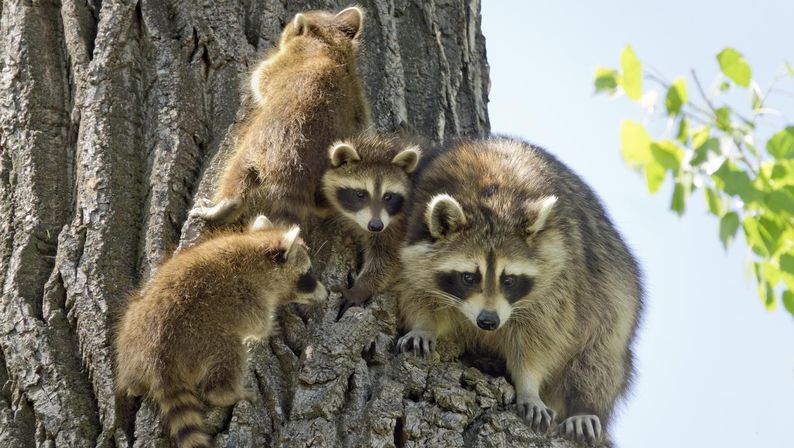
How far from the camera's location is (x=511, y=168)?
4910 mm

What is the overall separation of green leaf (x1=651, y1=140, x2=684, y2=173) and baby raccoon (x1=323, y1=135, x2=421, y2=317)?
1802mm

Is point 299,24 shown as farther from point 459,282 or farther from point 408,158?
point 459,282

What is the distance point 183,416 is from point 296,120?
1.57 metres

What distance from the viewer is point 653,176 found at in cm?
270

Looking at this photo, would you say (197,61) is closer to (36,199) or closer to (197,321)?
(36,199)

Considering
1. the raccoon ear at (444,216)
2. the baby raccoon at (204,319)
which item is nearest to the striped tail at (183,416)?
the baby raccoon at (204,319)

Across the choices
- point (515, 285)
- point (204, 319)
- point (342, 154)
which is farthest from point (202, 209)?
point (515, 285)

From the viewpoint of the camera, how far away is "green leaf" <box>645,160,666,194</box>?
269 centimetres

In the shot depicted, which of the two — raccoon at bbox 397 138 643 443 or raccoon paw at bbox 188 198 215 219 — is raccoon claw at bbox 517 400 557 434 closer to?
raccoon at bbox 397 138 643 443

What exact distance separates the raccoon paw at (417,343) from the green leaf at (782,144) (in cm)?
182

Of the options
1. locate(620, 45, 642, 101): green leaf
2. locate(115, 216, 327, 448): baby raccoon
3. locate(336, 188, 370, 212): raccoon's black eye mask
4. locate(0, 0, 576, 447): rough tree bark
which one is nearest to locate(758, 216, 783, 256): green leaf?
locate(620, 45, 642, 101): green leaf

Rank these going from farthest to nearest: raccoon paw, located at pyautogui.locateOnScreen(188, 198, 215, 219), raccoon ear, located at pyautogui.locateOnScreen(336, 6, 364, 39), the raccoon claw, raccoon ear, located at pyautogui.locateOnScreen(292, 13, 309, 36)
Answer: raccoon ear, located at pyautogui.locateOnScreen(336, 6, 364, 39) → raccoon ear, located at pyautogui.locateOnScreen(292, 13, 309, 36) → raccoon paw, located at pyautogui.locateOnScreen(188, 198, 215, 219) → the raccoon claw

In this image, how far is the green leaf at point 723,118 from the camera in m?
2.74

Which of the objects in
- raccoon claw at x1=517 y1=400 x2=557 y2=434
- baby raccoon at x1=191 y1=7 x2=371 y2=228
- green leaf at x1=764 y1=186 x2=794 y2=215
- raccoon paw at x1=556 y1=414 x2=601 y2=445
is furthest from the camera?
baby raccoon at x1=191 y1=7 x2=371 y2=228
